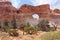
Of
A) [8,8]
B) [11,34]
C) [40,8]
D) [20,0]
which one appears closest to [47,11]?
[40,8]

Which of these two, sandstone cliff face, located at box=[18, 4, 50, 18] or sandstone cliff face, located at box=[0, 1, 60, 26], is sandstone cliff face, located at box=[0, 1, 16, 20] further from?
sandstone cliff face, located at box=[18, 4, 50, 18]

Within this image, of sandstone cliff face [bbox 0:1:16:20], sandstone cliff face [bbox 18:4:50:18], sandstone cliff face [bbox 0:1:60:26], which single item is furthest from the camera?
sandstone cliff face [bbox 18:4:50:18]

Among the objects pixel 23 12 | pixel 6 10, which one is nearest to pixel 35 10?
pixel 23 12

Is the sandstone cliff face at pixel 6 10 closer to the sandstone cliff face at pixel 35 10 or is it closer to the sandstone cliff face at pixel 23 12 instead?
the sandstone cliff face at pixel 23 12

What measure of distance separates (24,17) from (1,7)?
7.35 m

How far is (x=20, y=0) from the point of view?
271 feet

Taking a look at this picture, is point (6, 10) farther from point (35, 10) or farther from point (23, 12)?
point (35, 10)

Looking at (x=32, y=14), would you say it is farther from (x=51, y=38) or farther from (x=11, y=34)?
(x=51, y=38)

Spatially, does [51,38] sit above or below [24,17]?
above

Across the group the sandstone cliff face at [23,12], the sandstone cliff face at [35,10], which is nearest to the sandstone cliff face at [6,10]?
the sandstone cliff face at [23,12]

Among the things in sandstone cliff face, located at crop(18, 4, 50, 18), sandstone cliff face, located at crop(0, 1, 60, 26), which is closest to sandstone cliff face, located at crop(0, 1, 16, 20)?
sandstone cliff face, located at crop(0, 1, 60, 26)

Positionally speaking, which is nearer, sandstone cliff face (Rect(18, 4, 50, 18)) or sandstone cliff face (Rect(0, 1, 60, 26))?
sandstone cliff face (Rect(0, 1, 60, 26))

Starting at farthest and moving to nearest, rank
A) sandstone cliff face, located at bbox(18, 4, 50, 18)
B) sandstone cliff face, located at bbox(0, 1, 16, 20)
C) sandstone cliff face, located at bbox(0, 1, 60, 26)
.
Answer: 1. sandstone cliff face, located at bbox(18, 4, 50, 18)
2. sandstone cliff face, located at bbox(0, 1, 16, 20)
3. sandstone cliff face, located at bbox(0, 1, 60, 26)

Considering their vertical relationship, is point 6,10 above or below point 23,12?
above
